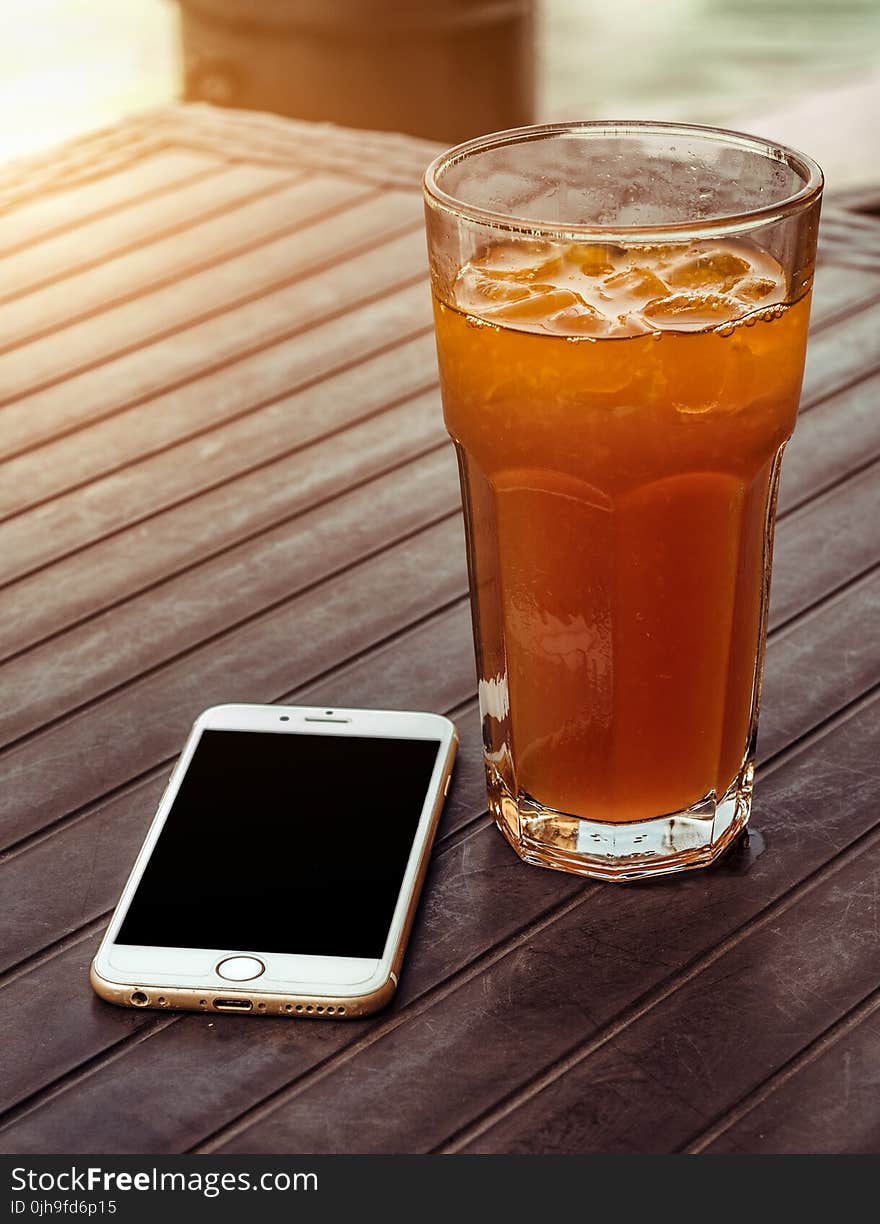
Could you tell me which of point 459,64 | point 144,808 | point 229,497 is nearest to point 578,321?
point 144,808

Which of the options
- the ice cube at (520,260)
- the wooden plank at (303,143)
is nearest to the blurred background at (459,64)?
the wooden plank at (303,143)

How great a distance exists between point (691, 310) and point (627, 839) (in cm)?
29

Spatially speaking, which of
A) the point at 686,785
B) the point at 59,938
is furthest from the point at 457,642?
the point at 59,938

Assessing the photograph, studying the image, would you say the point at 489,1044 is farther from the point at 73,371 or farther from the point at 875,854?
the point at 73,371

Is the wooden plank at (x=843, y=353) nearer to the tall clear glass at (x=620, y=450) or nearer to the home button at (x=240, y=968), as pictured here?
the tall clear glass at (x=620, y=450)

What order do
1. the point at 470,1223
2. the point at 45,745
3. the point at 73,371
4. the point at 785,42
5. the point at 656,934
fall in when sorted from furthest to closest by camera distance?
the point at 785,42 → the point at 73,371 → the point at 45,745 → the point at 656,934 → the point at 470,1223

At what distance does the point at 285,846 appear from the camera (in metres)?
0.87

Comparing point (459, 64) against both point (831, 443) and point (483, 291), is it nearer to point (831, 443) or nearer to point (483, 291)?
point (831, 443)

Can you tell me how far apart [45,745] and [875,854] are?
512mm

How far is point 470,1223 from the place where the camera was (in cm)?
67

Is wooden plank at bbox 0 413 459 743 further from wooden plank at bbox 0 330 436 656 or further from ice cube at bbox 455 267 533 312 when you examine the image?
ice cube at bbox 455 267 533 312

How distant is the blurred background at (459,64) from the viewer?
3391mm

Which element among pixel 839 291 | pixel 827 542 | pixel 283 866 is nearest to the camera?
pixel 283 866

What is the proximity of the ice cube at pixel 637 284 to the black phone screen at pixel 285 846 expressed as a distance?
1.08ft
